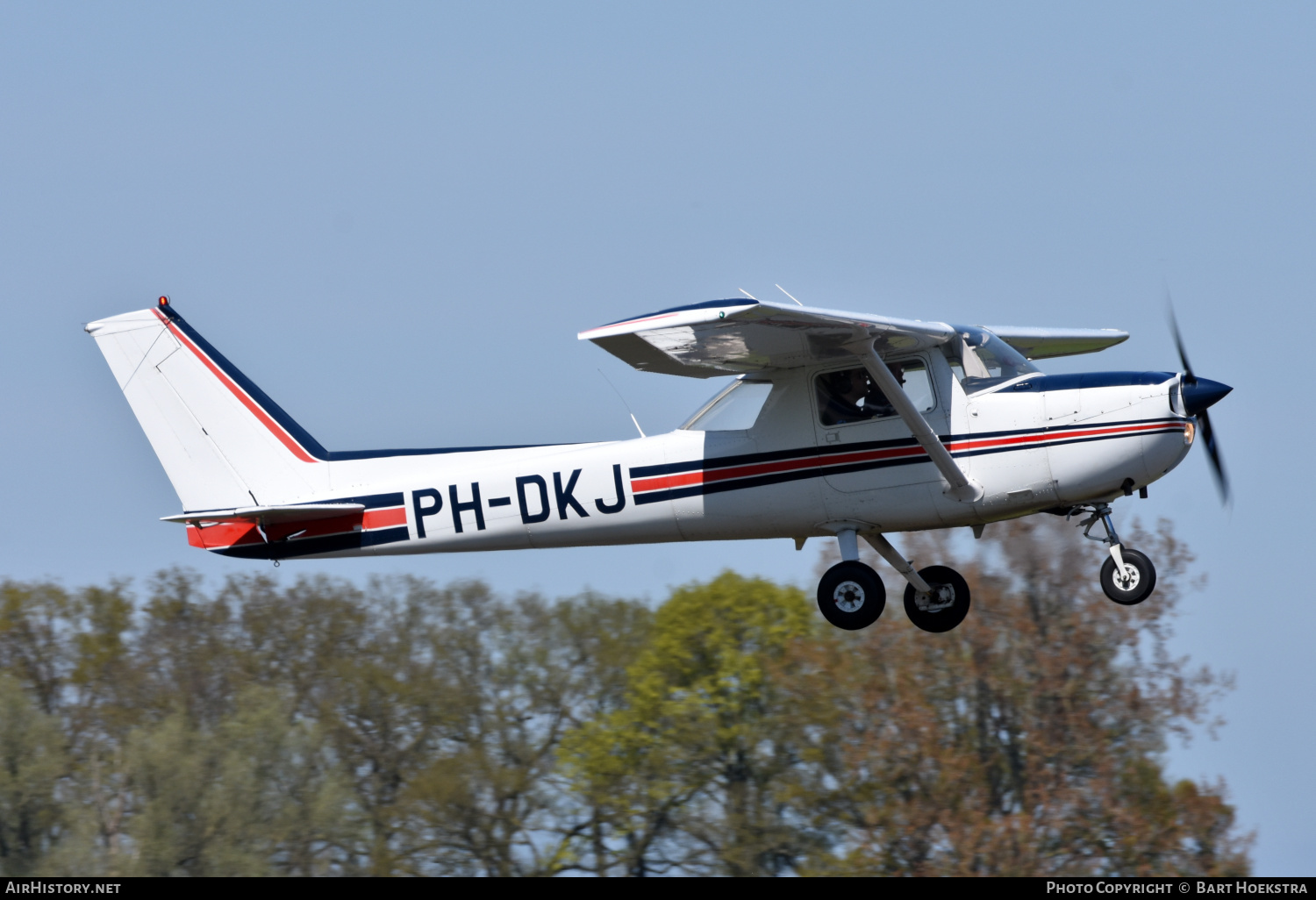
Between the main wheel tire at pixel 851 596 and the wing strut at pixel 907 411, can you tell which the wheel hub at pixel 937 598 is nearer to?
the main wheel tire at pixel 851 596

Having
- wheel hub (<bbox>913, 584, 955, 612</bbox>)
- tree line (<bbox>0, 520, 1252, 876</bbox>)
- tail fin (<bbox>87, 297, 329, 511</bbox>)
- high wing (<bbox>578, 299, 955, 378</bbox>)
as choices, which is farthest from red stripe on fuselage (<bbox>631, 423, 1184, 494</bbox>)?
tree line (<bbox>0, 520, 1252, 876</bbox>)

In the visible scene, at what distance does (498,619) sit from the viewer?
40156 mm

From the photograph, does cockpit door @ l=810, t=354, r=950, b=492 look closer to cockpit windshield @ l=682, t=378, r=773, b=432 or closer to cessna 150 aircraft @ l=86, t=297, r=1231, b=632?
cessna 150 aircraft @ l=86, t=297, r=1231, b=632

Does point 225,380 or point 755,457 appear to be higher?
point 225,380

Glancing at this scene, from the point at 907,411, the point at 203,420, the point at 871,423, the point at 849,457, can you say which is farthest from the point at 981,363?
the point at 203,420

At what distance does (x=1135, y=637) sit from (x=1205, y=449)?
738 inches

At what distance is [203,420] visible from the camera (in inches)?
588

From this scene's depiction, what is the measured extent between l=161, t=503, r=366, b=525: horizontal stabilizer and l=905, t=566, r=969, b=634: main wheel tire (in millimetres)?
5217

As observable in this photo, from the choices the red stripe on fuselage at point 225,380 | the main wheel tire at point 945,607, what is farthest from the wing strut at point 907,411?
the red stripe on fuselage at point 225,380

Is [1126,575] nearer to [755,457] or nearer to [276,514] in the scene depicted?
[755,457]

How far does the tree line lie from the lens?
104 feet

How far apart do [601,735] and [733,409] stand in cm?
2576

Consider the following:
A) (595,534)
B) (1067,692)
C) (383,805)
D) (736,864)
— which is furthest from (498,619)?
(595,534)

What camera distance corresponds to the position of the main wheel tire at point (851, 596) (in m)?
13.1
